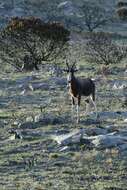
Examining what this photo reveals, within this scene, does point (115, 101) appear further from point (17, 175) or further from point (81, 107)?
point (17, 175)

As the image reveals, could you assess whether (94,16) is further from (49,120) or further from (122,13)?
(49,120)

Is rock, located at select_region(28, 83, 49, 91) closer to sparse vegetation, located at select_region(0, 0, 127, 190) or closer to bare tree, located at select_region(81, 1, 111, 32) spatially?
sparse vegetation, located at select_region(0, 0, 127, 190)

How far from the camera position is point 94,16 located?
5759 centimetres

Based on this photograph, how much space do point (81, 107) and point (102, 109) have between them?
2.47ft

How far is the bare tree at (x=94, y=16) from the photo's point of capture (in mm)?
55406

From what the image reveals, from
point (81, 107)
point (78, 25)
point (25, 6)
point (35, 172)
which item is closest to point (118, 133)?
point (35, 172)

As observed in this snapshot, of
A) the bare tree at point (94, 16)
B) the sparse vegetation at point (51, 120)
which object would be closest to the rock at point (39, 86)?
the sparse vegetation at point (51, 120)

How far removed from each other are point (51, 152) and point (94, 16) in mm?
45014

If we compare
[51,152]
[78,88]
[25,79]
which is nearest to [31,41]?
[25,79]

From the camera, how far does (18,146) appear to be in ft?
46.3

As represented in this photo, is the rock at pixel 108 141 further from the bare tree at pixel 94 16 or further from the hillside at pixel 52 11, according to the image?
the bare tree at pixel 94 16

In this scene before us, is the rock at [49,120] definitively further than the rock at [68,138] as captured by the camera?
Yes

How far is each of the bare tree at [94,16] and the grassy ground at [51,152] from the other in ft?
112

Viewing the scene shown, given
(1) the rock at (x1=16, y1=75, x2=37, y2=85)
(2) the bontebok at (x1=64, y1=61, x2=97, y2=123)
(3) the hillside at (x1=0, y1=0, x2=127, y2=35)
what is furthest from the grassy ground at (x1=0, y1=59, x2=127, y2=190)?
(3) the hillside at (x1=0, y1=0, x2=127, y2=35)
